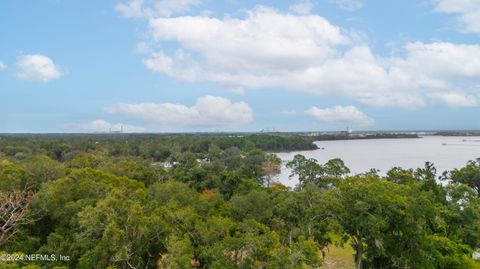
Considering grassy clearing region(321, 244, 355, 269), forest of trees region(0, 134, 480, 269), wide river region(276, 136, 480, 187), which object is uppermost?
forest of trees region(0, 134, 480, 269)

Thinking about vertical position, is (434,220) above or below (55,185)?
below

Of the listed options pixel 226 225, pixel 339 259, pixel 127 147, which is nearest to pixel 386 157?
pixel 127 147

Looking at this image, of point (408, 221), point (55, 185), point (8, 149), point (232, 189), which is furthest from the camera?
point (8, 149)

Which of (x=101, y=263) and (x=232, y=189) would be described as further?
(x=232, y=189)

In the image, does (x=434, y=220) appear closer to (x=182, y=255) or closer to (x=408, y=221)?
(x=408, y=221)

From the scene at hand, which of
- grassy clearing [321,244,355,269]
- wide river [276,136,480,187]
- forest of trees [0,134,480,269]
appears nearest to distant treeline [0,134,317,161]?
wide river [276,136,480,187]

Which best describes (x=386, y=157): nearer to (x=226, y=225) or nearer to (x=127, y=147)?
(x=127, y=147)

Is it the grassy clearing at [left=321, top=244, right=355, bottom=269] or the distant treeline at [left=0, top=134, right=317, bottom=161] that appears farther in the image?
the distant treeline at [left=0, top=134, right=317, bottom=161]

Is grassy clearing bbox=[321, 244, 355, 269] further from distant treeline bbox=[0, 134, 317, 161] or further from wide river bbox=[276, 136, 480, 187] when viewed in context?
distant treeline bbox=[0, 134, 317, 161]

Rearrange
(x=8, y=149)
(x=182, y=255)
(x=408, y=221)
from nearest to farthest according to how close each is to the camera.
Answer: (x=182, y=255) → (x=408, y=221) → (x=8, y=149)

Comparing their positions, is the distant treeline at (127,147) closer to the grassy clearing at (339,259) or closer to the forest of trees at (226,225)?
the forest of trees at (226,225)

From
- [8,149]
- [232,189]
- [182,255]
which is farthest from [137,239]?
[8,149]
